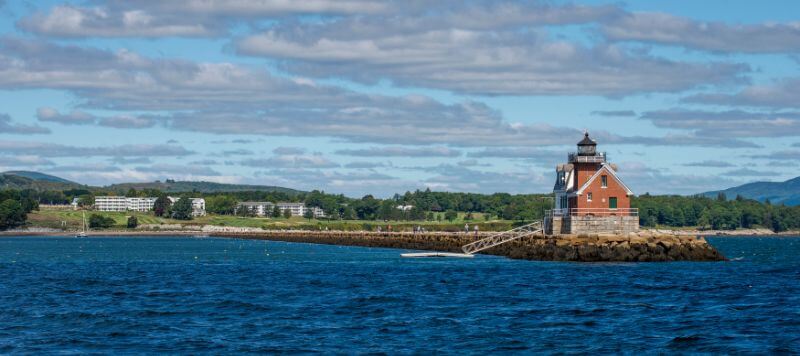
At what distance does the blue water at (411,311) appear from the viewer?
35.3 m

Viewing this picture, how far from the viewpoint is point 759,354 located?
33438 mm

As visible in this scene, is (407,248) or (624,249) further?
(407,248)

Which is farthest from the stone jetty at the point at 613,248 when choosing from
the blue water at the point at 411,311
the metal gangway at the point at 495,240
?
the blue water at the point at 411,311

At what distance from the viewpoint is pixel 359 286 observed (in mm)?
57250

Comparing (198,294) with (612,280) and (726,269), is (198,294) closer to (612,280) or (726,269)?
(612,280)

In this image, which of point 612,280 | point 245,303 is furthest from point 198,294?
point 612,280

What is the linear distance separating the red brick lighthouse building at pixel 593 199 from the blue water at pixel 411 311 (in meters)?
10.1

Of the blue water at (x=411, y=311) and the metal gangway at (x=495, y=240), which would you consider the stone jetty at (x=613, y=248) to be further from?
the blue water at (x=411, y=311)

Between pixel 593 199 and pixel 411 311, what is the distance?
4045cm

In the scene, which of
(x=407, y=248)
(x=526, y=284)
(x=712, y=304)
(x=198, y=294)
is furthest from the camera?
(x=407, y=248)

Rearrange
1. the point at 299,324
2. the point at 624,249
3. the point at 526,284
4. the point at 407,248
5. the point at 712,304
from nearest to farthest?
1. the point at 299,324
2. the point at 712,304
3. the point at 526,284
4. the point at 624,249
5. the point at 407,248

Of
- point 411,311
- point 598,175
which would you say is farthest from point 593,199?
point 411,311

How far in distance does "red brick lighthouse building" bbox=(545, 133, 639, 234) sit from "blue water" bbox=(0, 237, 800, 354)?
10.1 metres

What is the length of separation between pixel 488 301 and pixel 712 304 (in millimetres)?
9411
